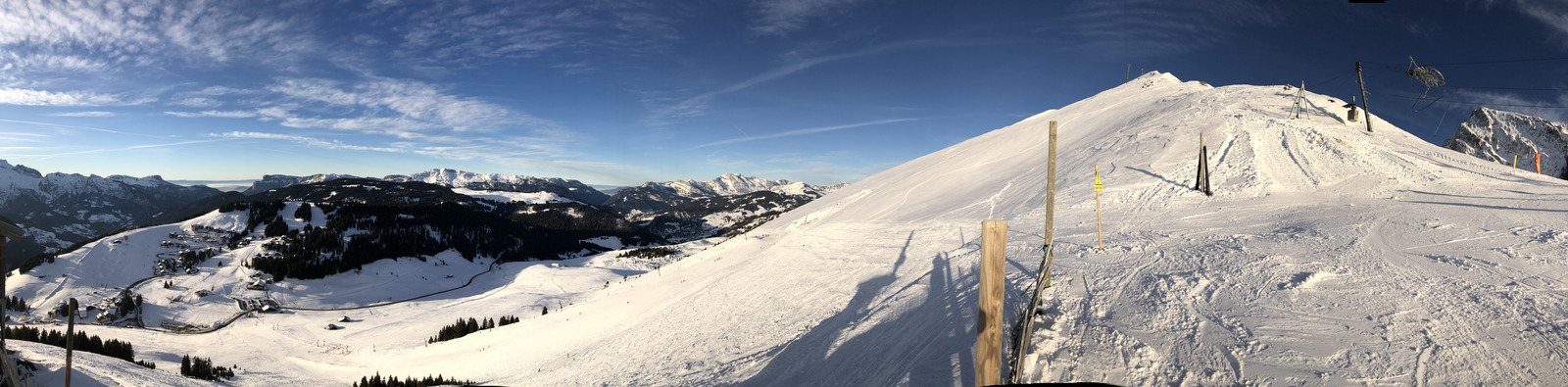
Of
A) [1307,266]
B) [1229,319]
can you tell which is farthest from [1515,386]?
[1307,266]

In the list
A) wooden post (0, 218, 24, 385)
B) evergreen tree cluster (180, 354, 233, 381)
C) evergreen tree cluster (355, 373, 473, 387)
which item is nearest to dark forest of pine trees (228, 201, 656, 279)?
evergreen tree cluster (180, 354, 233, 381)

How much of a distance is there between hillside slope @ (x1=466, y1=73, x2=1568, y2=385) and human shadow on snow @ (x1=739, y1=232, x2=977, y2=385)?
0.17ft

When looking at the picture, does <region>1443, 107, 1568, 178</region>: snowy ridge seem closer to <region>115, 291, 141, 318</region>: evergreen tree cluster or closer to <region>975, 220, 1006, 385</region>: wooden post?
<region>975, 220, 1006, 385</region>: wooden post

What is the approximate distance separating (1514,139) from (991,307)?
29615 mm

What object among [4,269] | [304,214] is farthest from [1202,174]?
[304,214]

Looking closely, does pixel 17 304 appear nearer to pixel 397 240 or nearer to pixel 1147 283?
pixel 397 240

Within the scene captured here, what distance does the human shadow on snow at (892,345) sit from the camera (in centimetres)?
712

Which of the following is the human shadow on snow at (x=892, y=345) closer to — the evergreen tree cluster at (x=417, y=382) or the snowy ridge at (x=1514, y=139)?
the evergreen tree cluster at (x=417, y=382)

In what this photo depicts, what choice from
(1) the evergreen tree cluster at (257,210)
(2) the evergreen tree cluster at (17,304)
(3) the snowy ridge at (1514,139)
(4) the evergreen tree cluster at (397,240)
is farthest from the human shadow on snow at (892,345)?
(1) the evergreen tree cluster at (257,210)

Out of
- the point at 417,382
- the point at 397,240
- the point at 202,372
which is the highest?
the point at 397,240

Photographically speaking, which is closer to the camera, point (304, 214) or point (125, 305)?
point (125, 305)

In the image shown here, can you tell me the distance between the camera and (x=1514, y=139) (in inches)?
728

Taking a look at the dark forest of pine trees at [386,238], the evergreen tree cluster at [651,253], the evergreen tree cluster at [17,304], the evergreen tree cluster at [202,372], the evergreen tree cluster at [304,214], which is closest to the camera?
the evergreen tree cluster at [202,372]

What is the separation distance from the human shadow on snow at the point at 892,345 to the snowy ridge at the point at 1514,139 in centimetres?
2435
